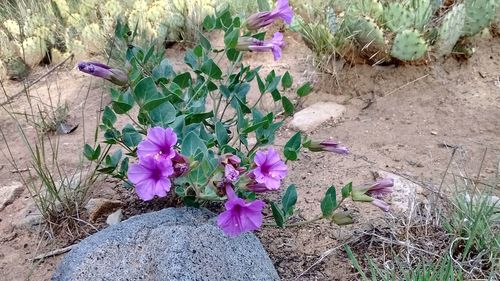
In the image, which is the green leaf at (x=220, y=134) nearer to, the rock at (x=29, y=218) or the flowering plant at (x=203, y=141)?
the flowering plant at (x=203, y=141)

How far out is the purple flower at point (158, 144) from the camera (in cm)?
166

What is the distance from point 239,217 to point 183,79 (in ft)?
1.97

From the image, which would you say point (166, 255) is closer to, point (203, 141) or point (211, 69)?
point (203, 141)

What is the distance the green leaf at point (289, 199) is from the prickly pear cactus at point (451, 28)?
1926mm

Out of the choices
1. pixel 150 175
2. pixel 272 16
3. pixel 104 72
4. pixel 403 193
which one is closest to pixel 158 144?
pixel 150 175

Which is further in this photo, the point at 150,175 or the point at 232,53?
the point at 232,53

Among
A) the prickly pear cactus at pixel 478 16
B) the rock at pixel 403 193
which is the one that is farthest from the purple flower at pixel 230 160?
the prickly pear cactus at pixel 478 16

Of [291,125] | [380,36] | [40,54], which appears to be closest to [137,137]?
[291,125]

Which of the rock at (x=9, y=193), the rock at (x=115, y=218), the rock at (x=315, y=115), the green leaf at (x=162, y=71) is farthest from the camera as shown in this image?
the rock at (x=315, y=115)

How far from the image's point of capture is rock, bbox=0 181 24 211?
2.55 meters

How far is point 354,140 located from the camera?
3053mm

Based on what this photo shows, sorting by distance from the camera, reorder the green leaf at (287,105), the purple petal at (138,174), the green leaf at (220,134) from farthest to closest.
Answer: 1. the green leaf at (287,105)
2. the green leaf at (220,134)
3. the purple petal at (138,174)

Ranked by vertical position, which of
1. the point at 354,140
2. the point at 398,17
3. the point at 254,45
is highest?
the point at 254,45

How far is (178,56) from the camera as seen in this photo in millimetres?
4336
